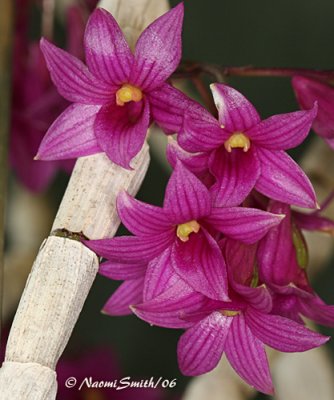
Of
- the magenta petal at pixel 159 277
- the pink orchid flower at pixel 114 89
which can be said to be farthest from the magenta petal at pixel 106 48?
the magenta petal at pixel 159 277

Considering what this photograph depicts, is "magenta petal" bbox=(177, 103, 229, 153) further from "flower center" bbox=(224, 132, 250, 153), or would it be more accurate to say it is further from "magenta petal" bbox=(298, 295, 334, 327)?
"magenta petal" bbox=(298, 295, 334, 327)

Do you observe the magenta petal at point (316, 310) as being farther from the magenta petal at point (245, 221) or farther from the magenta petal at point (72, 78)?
the magenta petal at point (72, 78)

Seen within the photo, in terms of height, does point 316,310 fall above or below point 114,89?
below

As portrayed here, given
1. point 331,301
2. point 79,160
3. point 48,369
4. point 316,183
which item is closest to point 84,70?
point 79,160

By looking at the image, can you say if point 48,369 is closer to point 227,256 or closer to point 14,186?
point 227,256

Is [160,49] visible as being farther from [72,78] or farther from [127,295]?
[127,295]

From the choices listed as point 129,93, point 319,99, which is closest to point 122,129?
point 129,93
